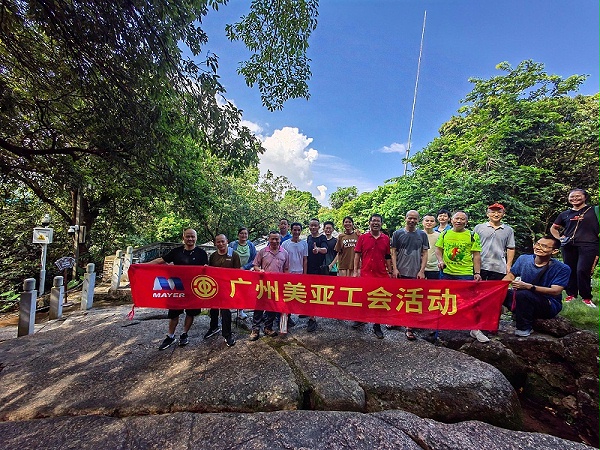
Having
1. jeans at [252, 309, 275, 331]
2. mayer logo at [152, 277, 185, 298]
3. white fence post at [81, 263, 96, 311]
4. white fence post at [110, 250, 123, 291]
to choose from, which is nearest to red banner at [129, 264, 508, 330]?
mayer logo at [152, 277, 185, 298]

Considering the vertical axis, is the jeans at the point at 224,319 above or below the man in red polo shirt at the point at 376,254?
below

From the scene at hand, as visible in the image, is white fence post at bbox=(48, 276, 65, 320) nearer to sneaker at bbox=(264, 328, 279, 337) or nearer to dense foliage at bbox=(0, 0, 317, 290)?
dense foliage at bbox=(0, 0, 317, 290)

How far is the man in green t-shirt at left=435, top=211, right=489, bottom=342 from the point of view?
3.86 metres

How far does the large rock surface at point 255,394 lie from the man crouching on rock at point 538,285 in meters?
1.26

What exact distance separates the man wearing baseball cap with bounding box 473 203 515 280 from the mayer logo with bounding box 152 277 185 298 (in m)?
4.67

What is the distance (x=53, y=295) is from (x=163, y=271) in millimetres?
4196

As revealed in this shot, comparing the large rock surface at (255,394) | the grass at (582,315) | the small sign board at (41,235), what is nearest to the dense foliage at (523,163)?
the grass at (582,315)

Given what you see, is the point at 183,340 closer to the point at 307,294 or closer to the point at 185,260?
the point at 185,260

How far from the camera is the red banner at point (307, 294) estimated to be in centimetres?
373

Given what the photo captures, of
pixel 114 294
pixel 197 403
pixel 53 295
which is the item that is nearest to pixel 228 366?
pixel 197 403

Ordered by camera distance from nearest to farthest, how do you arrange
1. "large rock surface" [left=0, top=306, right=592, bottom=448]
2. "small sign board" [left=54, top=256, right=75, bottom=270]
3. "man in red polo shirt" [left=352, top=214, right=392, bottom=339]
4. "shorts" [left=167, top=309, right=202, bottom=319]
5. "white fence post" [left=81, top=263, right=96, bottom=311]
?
1. "large rock surface" [left=0, top=306, right=592, bottom=448]
2. "shorts" [left=167, top=309, right=202, bottom=319]
3. "man in red polo shirt" [left=352, top=214, right=392, bottom=339]
4. "small sign board" [left=54, top=256, right=75, bottom=270]
5. "white fence post" [left=81, top=263, right=96, bottom=311]

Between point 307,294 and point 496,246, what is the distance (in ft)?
9.77

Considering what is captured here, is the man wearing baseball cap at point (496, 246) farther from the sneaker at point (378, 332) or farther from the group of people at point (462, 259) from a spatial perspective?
the sneaker at point (378, 332)

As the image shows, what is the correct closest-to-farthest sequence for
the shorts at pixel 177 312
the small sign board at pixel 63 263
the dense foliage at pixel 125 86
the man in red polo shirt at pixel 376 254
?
the dense foliage at pixel 125 86
the shorts at pixel 177 312
the man in red polo shirt at pixel 376 254
the small sign board at pixel 63 263
